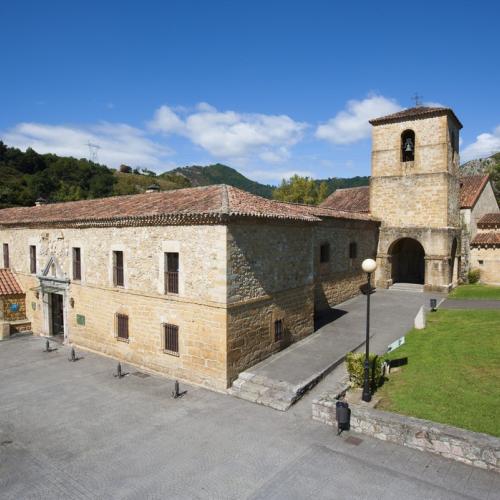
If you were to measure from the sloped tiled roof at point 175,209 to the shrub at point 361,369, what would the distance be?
5229 mm

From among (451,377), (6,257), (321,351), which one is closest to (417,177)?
(321,351)

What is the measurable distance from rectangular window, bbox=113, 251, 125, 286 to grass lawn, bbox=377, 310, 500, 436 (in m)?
10.2

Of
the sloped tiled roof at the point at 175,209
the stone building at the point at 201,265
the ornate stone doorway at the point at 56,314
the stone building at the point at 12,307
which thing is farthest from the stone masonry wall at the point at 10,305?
the sloped tiled roof at the point at 175,209

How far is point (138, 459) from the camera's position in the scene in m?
8.69

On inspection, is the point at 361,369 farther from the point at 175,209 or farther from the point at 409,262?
the point at 409,262

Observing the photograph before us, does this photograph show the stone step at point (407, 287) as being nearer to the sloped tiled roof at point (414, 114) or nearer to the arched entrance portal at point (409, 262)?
the arched entrance portal at point (409, 262)

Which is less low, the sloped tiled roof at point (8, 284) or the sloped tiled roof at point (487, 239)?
the sloped tiled roof at point (487, 239)

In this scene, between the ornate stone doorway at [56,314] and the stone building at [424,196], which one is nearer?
the ornate stone doorway at [56,314]

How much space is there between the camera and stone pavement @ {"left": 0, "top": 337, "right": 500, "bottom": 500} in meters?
7.55

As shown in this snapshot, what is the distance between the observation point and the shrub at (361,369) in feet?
36.4

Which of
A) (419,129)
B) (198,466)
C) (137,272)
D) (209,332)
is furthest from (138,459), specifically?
(419,129)

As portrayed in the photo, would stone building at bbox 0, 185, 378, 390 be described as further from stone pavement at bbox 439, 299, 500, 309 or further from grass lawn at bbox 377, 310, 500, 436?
stone pavement at bbox 439, 299, 500, 309

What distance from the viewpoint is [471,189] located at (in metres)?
30.1

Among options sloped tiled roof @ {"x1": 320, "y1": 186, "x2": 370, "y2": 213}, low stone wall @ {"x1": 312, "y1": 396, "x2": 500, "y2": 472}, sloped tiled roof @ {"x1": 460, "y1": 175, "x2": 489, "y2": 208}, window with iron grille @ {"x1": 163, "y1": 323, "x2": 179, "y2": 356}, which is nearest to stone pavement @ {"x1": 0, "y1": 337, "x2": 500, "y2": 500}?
low stone wall @ {"x1": 312, "y1": 396, "x2": 500, "y2": 472}
